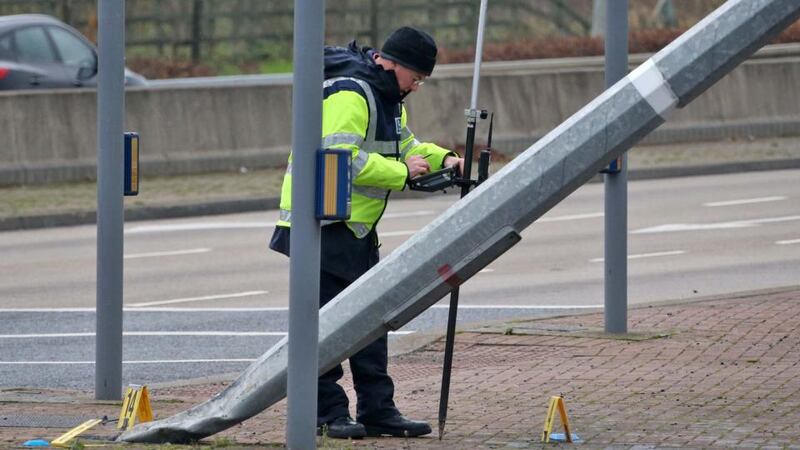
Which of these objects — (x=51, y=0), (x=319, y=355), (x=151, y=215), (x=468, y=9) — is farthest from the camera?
(x=468, y=9)

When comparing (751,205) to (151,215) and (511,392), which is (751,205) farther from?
(511,392)

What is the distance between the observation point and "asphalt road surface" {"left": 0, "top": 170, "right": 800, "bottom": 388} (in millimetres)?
11805

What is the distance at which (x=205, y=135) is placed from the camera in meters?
23.1

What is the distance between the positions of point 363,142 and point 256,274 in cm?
796

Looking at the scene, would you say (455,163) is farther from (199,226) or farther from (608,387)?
(199,226)

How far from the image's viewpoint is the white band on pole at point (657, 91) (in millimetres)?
7305

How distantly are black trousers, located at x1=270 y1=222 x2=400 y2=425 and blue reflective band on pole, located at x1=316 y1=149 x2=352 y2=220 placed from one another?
2.94 ft

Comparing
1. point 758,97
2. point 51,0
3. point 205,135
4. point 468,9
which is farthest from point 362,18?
point 205,135

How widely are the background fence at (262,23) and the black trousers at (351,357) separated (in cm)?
2927

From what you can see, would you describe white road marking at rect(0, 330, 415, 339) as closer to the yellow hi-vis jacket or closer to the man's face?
the yellow hi-vis jacket

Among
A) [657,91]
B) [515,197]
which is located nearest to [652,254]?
[657,91]

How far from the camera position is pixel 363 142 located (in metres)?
7.88

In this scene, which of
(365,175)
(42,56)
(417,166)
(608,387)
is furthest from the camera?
(42,56)

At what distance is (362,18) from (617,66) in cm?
2805
